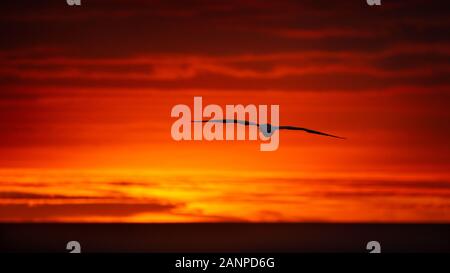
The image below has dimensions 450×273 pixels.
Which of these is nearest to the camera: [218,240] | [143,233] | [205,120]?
[205,120]

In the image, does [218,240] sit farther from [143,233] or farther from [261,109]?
[261,109]

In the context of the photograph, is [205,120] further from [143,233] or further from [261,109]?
[143,233]

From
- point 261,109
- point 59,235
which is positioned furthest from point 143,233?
point 261,109

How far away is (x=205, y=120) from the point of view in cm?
1678

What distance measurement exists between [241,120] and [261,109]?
0.75 metres

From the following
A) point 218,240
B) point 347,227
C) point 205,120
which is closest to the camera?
point 205,120

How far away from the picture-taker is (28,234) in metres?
37.2
